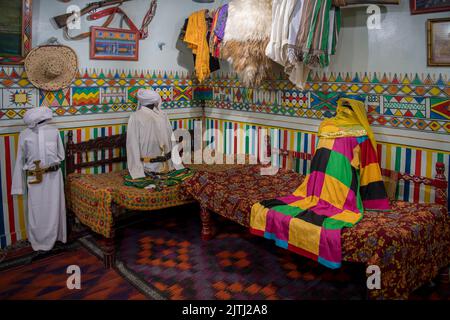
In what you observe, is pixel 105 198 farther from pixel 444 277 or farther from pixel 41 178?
pixel 444 277

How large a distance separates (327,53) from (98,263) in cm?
270

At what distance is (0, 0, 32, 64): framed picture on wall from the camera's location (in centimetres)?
374

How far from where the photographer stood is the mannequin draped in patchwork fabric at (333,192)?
3123 mm

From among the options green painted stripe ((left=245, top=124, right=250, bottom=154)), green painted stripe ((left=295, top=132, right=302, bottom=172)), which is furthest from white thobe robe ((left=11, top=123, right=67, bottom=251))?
green painted stripe ((left=295, top=132, right=302, bottom=172))

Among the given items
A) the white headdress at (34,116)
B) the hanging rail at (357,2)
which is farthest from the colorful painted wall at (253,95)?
the white headdress at (34,116)

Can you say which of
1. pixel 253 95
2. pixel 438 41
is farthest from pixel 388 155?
pixel 253 95

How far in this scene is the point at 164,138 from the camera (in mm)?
4656

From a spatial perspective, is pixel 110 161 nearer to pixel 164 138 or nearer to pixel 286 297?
pixel 164 138

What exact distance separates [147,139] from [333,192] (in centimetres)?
208

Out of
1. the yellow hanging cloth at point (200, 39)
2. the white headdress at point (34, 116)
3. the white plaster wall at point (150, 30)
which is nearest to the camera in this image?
the white headdress at point (34, 116)

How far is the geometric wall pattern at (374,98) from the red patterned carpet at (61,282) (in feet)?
7.68

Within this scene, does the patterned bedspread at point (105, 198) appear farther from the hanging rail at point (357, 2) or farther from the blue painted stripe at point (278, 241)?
the hanging rail at point (357, 2)

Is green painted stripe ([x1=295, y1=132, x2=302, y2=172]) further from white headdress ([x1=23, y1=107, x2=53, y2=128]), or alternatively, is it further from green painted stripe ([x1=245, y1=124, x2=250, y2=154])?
white headdress ([x1=23, y1=107, x2=53, y2=128])

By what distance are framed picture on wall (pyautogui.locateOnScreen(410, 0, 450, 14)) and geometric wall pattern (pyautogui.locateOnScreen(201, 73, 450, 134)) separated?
0.49 metres
